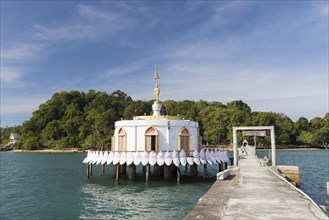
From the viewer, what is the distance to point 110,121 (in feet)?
375

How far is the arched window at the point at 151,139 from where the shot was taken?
109ft

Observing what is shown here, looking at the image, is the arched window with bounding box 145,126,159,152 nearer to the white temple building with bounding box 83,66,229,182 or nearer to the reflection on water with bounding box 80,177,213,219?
the white temple building with bounding box 83,66,229,182

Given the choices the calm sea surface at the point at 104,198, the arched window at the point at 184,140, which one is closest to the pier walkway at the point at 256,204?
the calm sea surface at the point at 104,198

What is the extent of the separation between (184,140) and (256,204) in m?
21.9

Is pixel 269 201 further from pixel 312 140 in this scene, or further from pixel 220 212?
pixel 312 140

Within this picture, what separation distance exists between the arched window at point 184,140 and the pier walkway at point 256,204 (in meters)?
16.4

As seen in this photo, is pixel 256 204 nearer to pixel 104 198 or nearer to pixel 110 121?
pixel 104 198

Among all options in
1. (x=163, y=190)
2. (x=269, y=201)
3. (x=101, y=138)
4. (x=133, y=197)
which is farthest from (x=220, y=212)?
(x=101, y=138)

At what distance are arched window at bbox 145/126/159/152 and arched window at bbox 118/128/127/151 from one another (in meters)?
2.68

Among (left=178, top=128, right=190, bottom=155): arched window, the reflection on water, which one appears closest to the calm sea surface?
the reflection on water

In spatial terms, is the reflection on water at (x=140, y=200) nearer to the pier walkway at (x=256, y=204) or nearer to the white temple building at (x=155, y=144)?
the white temple building at (x=155, y=144)

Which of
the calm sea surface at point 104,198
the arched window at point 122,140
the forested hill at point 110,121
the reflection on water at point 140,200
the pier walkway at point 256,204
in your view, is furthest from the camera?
the forested hill at point 110,121

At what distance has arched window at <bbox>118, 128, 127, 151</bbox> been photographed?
34.2 meters

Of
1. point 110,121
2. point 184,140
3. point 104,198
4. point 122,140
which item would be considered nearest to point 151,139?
point 122,140
